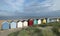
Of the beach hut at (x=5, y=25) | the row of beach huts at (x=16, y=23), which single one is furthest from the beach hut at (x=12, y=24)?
the beach hut at (x=5, y=25)

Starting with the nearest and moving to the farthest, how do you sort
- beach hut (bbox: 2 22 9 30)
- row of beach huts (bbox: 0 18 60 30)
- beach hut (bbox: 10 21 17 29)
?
beach hut (bbox: 2 22 9 30)
row of beach huts (bbox: 0 18 60 30)
beach hut (bbox: 10 21 17 29)

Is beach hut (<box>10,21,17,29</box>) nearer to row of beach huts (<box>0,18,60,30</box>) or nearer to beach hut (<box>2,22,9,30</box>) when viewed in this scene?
row of beach huts (<box>0,18,60,30</box>)

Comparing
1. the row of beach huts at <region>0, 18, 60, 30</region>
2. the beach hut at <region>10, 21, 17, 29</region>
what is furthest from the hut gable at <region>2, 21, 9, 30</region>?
the beach hut at <region>10, 21, 17, 29</region>

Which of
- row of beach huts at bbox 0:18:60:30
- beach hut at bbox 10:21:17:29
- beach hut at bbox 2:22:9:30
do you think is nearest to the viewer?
beach hut at bbox 2:22:9:30

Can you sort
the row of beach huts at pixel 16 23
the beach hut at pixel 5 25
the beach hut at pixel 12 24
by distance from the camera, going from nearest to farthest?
the beach hut at pixel 5 25 < the row of beach huts at pixel 16 23 < the beach hut at pixel 12 24

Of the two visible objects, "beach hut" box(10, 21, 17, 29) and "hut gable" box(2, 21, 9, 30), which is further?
"beach hut" box(10, 21, 17, 29)

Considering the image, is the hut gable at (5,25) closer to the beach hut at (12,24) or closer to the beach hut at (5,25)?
the beach hut at (5,25)

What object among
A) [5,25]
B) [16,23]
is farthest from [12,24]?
[5,25]

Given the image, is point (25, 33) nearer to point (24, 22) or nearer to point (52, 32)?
point (52, 32)

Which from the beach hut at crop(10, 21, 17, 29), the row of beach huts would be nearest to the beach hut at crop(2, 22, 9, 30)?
the row of beach huts

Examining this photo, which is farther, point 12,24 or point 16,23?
point 16,23

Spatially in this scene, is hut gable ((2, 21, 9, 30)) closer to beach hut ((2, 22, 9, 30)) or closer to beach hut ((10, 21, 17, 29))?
beach hut ((2, 22, 9, 30))

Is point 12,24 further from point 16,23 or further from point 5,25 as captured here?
point 5,25

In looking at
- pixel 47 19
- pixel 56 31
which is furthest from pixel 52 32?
pixel 47 19
